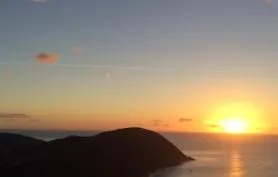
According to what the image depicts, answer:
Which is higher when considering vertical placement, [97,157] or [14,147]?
[14,147]

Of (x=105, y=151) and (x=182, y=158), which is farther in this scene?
(x=182, y=158)

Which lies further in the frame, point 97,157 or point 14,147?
point 14,147

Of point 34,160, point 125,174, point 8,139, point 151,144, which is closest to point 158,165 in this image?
point 151,144

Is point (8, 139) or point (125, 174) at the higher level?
point (8, 139)

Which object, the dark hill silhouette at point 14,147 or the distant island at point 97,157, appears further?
the dark hill silhouette at point 14,147

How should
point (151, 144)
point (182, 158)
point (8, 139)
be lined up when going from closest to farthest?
point (151, 144) < point (182, 158) < point (8, 139)

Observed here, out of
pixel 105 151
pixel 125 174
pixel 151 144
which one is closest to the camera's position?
pixel 125 174

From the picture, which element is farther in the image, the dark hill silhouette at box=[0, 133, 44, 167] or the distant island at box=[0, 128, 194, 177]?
the dark hill silhouette at box=[0, 133, 44, 167]

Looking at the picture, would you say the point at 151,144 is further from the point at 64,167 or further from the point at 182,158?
the point at 64,167
